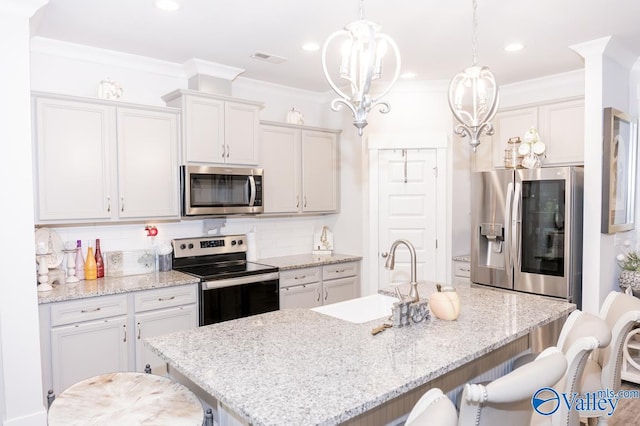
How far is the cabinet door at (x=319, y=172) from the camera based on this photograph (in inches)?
181

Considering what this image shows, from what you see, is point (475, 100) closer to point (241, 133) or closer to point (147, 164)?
point (241, 133)

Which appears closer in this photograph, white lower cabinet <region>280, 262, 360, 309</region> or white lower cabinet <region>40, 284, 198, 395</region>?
white lower cabinet <region>40, 284, 198, 395</region>

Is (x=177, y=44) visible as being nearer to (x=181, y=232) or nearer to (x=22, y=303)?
(x=181, y=232)

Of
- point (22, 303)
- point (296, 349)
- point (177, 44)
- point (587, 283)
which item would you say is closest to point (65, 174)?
point (22, 303)

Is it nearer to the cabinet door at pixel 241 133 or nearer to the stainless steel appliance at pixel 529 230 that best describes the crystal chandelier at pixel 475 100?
the stainless steel appliance at pixel 529 230

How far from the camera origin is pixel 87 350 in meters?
3.00

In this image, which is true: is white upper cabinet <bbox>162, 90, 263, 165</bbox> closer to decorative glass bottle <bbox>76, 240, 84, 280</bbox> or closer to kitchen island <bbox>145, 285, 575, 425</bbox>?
decorative glass bottle <bbox>76, 240, 84, 280</bbox>

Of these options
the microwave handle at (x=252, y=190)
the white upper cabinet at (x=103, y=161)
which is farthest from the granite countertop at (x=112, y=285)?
the microwave handle at (x=252, y=190)

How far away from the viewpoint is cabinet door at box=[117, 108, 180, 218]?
338cm

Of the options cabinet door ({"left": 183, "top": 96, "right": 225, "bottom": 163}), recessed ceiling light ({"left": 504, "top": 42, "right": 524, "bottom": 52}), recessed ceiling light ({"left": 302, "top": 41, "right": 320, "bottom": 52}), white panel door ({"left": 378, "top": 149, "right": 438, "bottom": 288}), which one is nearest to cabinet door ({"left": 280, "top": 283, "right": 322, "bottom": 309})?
white panel door ({"left": 378, "top": 149, "right": 438, "bottom": 288})

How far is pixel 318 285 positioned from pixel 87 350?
208 centimetres

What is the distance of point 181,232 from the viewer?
3998 mm

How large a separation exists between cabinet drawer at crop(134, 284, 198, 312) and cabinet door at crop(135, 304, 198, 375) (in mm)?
39

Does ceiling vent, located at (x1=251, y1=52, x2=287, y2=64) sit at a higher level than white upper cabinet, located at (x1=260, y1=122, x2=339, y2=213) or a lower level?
higher
